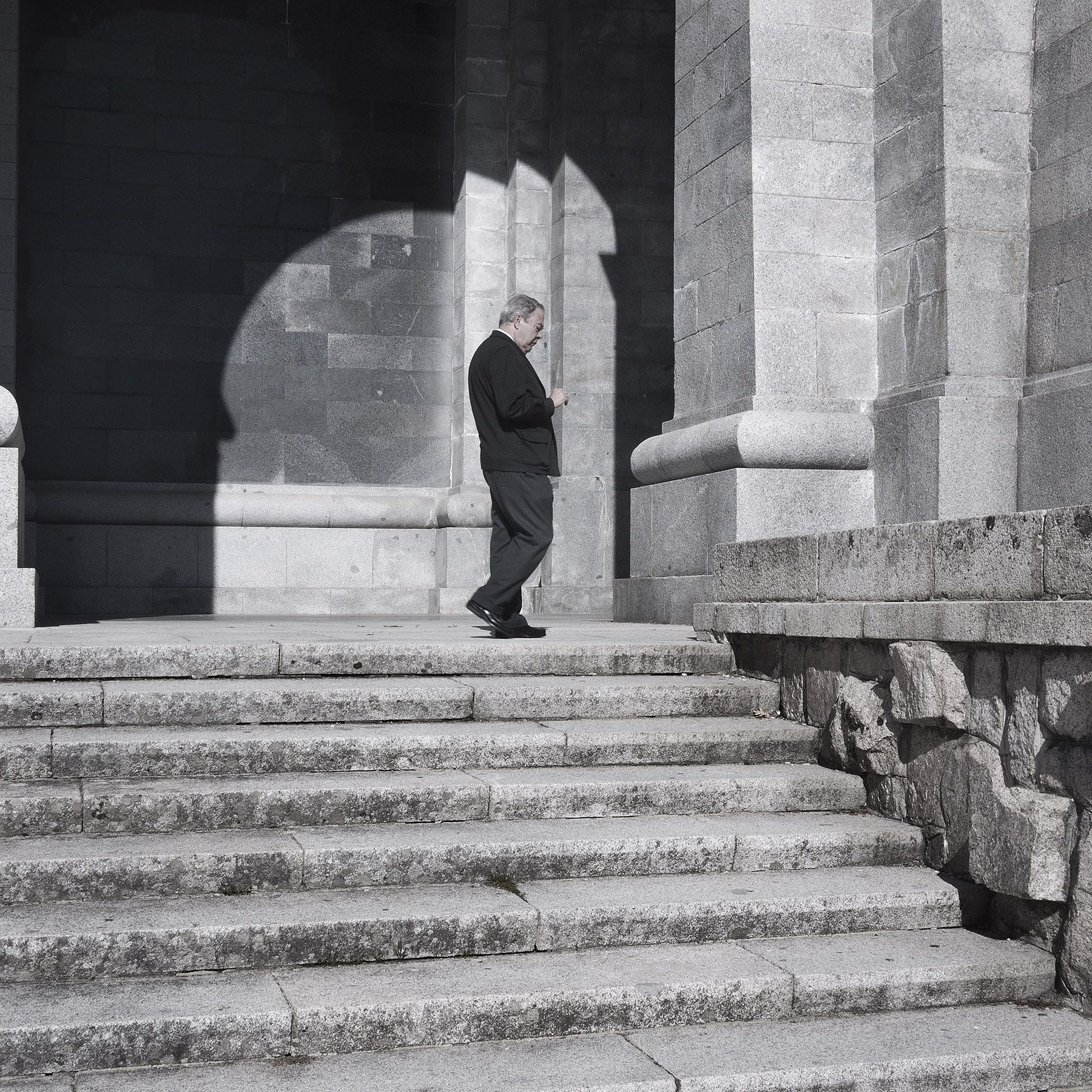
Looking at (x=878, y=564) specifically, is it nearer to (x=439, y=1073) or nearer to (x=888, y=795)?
(x=888, y=795)

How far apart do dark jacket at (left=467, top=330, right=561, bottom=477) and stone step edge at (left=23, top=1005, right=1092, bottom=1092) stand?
4.04 meters

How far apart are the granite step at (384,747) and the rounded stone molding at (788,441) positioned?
6.96 feet

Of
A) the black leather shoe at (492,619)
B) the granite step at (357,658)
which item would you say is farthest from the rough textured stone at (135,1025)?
the black leather shoe at (492,619)

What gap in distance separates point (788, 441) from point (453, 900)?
13.3ft

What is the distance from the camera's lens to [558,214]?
38.2ft

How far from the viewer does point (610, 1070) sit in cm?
329

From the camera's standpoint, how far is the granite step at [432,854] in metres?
3.94

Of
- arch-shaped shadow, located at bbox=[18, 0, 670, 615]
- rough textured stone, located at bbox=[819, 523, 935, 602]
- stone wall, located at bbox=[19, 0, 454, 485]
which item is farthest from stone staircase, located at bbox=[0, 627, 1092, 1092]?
stone wall, located at bbox=[19, 0, 454, 485]

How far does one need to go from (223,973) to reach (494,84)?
976 centimetres

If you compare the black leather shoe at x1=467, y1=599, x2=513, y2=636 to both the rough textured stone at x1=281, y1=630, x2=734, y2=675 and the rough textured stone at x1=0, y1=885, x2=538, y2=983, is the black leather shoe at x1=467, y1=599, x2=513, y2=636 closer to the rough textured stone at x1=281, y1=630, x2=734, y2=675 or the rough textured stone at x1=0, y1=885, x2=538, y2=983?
the rough textured stone at x1=281, y1=630, x2=734, y2=675

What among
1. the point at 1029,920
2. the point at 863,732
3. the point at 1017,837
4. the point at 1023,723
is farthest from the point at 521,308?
the point at 1029,920

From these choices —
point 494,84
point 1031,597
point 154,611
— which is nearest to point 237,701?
point 1031,597

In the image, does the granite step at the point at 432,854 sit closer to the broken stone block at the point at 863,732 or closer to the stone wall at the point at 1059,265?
the broken stone block at the point at 863,732

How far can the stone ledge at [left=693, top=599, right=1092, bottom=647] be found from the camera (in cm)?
393
